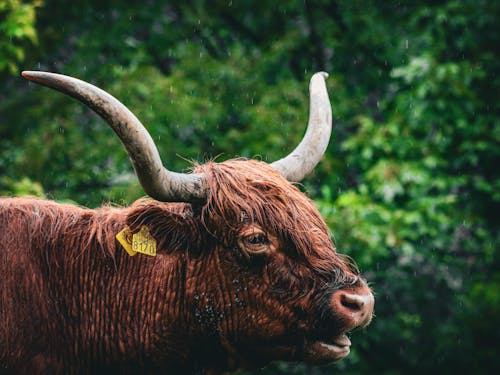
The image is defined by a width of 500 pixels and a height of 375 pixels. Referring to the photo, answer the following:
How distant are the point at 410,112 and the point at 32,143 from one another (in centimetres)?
435

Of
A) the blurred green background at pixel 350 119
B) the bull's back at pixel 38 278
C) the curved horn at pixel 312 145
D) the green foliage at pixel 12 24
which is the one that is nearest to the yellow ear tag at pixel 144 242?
the bull's back at pixel 38 278

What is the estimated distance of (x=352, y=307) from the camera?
12.4 ft

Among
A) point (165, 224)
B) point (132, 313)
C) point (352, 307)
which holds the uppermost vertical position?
point (165, 224)

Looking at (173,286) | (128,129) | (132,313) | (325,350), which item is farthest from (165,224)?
(325,350)

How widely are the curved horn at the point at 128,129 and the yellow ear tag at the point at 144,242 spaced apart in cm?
30

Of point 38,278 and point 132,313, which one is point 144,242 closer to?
point 132,313

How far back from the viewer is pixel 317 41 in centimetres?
1035

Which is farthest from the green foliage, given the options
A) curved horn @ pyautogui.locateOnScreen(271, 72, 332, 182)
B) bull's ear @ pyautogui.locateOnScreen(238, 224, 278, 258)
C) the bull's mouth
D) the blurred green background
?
the bull's mouth

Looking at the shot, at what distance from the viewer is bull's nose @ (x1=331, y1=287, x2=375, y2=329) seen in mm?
3754

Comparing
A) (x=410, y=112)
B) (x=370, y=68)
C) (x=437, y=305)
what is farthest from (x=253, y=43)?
(x=437, y=305)

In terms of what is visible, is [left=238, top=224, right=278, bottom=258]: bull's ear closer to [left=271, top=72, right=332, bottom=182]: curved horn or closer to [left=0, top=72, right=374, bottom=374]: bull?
[left=0, top=72, right=374, bottom=374]: bull

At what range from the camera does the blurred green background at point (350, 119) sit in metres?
9.02

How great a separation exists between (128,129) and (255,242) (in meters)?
0.84

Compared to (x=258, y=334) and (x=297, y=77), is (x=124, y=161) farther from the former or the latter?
(x=258, y=334)
